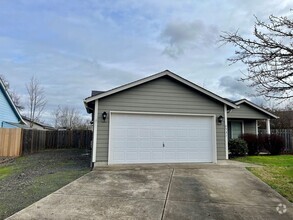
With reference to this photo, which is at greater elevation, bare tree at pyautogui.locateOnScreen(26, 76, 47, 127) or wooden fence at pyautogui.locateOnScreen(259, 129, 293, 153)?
bare tree at pyautogui.locateOnScreen(26, 76, 47, 127)

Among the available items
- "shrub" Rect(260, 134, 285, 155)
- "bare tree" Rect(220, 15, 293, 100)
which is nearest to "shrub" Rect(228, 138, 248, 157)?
"shrub" Rect(260, 134, 285, 155)

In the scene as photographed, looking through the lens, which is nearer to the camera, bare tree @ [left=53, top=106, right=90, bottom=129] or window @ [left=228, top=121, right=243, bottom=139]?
window @ [left=228, top=121, right=243, bottom=139]

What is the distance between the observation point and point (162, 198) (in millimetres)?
5926

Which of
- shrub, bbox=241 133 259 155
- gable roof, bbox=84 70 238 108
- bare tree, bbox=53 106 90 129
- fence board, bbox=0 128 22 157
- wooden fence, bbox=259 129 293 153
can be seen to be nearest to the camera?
gable roof, bbox=84 70 238 108

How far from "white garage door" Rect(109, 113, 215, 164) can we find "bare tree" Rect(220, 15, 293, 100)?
6569mm

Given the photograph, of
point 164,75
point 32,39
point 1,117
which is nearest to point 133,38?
point 164,75

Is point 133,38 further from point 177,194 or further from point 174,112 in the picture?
point 177,194

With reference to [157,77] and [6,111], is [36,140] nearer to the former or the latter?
[6,111]

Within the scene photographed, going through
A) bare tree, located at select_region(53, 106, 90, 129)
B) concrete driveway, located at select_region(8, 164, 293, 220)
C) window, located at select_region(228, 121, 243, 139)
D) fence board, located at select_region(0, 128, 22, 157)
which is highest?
bare tree, located at select_region(53, 106, 90, 129)

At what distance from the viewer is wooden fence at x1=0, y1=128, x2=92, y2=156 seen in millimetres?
15523

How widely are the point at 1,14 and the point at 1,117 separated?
10.4 m

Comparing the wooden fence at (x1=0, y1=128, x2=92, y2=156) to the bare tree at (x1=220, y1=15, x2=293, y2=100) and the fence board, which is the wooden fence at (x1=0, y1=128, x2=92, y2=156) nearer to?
the fence board

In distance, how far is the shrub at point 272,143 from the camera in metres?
15.6

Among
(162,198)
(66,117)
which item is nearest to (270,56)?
(162,198)
